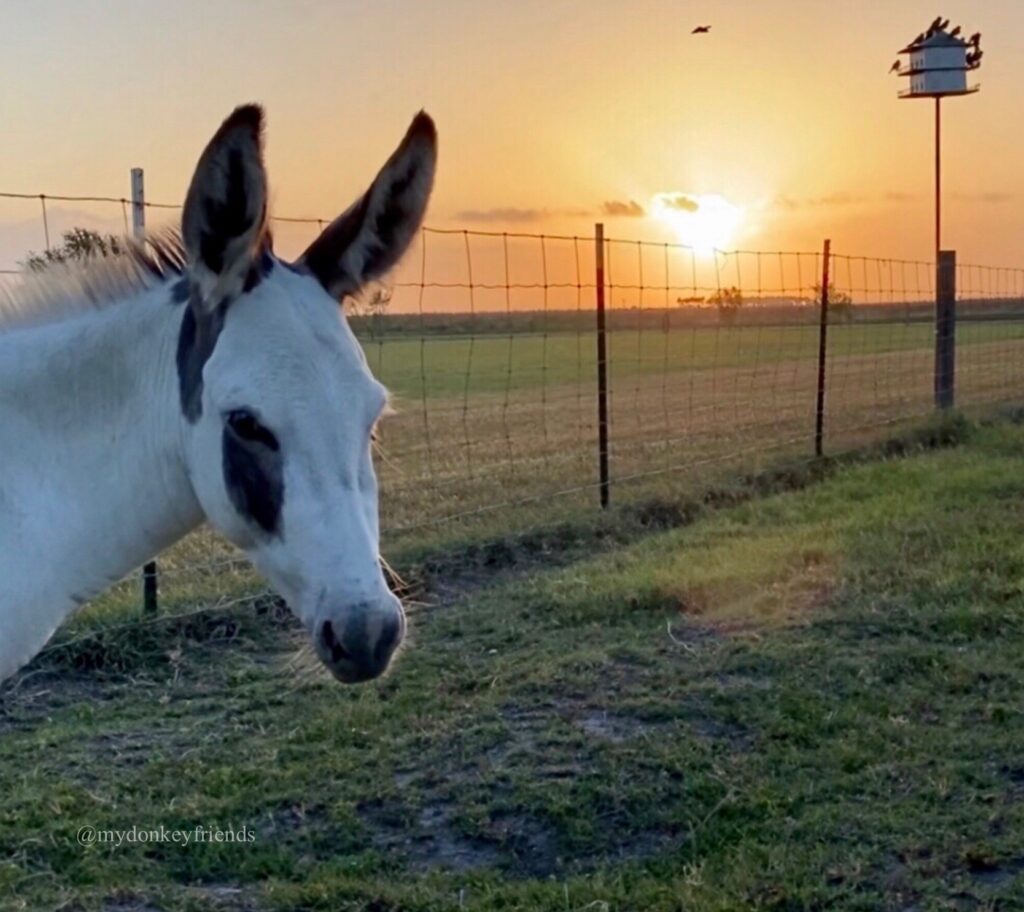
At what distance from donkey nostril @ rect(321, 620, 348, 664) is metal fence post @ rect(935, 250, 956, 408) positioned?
42.8ft

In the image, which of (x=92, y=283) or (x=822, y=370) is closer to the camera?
(x=92, y=283)

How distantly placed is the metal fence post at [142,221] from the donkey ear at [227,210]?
10.4ft

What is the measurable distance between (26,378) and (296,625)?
364 centimetres

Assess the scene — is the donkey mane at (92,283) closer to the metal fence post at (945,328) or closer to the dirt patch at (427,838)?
the dirt patch at (427,838)

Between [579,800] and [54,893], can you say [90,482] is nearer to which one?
[54,893]

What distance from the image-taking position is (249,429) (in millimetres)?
2135

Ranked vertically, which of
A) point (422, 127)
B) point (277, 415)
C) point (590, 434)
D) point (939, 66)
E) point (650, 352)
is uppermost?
point (939, 66)

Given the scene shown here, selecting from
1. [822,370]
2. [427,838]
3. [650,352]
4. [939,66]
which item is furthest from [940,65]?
[427,838]

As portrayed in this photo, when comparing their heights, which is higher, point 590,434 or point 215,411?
point 215,411

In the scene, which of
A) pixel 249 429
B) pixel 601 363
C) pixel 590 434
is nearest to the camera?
pixel 249 429

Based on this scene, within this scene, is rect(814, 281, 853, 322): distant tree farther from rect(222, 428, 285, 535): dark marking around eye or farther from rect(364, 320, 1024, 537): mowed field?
rect(222, 428, 285, 535): dark marking around eye

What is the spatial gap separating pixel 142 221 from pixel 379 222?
3.26m

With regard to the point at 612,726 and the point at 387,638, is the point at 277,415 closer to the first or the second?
the point at 387,638

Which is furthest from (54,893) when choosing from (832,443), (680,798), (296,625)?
(832,443)
